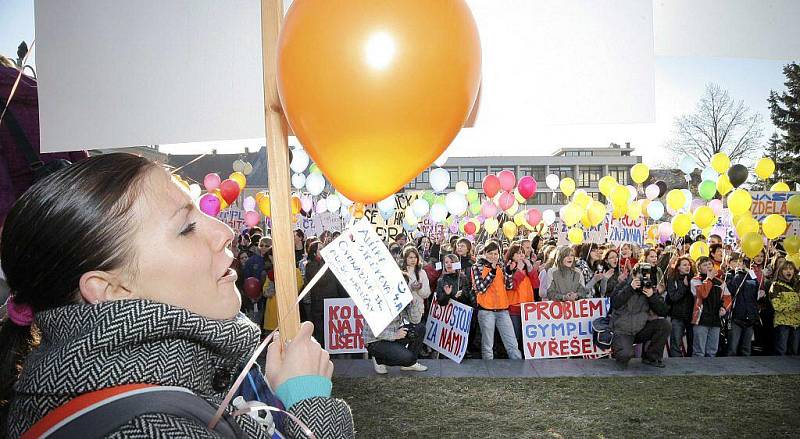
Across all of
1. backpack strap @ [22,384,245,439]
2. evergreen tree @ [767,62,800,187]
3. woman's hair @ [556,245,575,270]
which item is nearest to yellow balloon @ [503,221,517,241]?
woman's hair @ [556,245,575,270]

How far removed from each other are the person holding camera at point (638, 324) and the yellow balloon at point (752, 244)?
8.39 feet

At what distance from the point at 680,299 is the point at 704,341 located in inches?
31.5

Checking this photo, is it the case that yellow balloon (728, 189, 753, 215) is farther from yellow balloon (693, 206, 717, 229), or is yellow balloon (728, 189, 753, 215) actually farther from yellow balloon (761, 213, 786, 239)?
yellow balloon (693, 206, 717, 229)

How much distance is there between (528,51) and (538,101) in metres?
0.20

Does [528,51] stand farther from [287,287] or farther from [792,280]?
[792,280]

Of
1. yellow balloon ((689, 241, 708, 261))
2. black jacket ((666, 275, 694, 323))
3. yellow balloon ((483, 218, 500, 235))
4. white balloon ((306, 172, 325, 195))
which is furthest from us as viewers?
yellow balloon ((483, 218, 500, 235))

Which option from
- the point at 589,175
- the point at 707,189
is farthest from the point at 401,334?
the point at 589,175

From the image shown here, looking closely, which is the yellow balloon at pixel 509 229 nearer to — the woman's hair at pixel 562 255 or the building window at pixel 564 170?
the woman's hair at pixel 562 255

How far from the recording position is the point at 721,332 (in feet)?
27.2

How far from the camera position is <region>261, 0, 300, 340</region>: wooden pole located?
1.52 meters

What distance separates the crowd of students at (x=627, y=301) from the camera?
7.18 metres

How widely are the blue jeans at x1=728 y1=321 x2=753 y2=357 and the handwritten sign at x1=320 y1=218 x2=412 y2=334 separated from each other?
26.3 ft

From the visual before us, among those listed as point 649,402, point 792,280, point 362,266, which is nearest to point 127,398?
point 362,266

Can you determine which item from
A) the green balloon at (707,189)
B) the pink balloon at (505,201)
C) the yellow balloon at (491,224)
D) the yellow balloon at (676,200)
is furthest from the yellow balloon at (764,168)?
the yellow balloon at (491,224)
